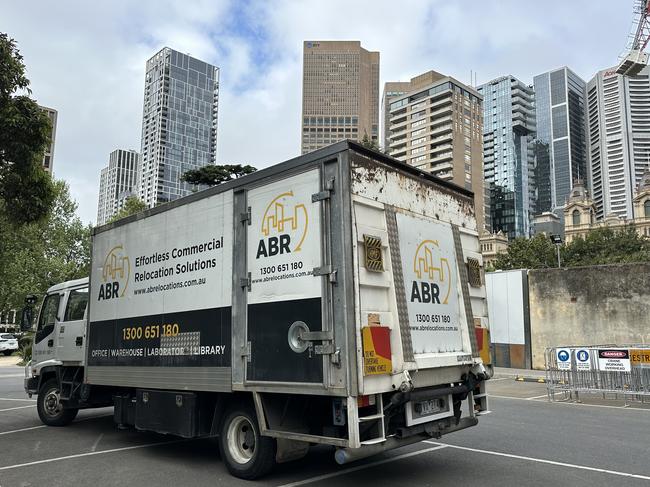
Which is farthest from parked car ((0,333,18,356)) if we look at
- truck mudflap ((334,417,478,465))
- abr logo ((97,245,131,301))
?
truck mudflap ((334,417,478,465))

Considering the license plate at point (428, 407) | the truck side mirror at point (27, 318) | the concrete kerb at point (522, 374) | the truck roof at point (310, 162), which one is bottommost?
the concrete kerb at point (522, 374)

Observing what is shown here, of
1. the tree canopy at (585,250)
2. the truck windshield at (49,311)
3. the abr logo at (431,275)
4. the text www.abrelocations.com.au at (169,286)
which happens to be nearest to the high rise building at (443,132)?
the tree canopy at (585,250)

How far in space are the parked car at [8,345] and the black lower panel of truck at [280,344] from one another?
41141 millimetres

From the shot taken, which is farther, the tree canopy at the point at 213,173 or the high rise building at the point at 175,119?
the high rise building at the point at 175,119

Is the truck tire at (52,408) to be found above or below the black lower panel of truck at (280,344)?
below

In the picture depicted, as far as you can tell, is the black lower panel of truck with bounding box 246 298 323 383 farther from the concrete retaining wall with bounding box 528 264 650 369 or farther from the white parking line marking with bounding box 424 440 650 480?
the concrete retaining wall with bounding box 528 264 650 369

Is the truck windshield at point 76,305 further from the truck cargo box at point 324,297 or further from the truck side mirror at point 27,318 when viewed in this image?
the truck cargo box at point 324,297

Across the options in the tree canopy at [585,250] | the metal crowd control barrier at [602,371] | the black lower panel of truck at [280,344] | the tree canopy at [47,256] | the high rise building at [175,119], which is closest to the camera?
the black lower panel of truck at [280,344]

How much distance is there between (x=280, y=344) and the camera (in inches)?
228

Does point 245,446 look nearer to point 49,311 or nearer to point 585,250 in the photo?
point 49,311

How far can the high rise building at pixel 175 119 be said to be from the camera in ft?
481

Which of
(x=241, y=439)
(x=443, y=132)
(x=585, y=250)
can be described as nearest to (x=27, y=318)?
(x=241, y=439)

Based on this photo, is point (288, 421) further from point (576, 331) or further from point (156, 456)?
point (576, 331)

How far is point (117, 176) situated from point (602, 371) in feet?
596
